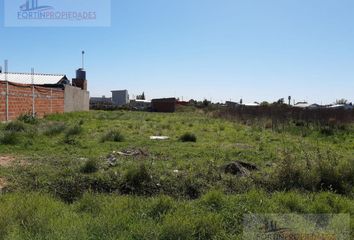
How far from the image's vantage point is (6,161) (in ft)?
27.9

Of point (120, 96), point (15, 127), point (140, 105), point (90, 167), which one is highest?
point (120, 96)

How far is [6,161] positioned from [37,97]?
15.4 metres

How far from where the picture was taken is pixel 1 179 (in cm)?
675

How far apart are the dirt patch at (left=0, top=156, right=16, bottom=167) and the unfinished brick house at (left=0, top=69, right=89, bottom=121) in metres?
8.87

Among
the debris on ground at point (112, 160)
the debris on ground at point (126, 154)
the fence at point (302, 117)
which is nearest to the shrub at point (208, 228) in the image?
the debris on ground at point (112, 160)

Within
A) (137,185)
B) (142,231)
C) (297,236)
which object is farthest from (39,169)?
(297,236)

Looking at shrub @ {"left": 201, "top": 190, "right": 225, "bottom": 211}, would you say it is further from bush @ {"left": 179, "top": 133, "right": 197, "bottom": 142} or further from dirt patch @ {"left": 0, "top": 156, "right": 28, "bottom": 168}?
bush @ {"left": 179, "top": 133, "right": 197, "bottom": 142}

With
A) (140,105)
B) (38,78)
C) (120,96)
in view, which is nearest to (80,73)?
(38,78)

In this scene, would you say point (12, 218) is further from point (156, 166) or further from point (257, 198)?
point (156, 166)

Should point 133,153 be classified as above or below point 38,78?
below

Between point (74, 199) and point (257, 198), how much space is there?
8.72ft
